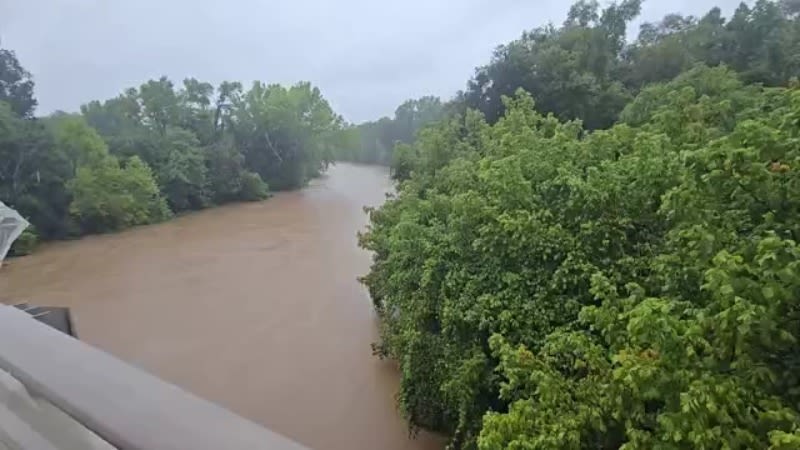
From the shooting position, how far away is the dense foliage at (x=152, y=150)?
12.8 metres

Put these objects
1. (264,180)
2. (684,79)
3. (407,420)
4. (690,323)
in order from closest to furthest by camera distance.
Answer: (690,323) < (407,420) < (684,79) < (264,180)

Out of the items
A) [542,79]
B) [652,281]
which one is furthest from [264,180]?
[652,281]

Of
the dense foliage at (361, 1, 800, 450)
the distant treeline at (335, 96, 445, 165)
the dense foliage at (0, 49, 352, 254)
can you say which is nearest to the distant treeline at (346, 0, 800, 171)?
the dense foliage at (361, 1, 800, 450)

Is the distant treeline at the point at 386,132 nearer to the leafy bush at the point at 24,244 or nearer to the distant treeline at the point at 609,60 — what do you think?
the distant treeline at the point at 609,60

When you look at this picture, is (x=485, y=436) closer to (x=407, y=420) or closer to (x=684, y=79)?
(x=407, y=420)

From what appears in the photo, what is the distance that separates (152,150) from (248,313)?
10.7 metres

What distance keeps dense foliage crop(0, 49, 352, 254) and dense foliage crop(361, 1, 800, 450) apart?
32.1 feet

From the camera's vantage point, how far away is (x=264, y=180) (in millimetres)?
19875

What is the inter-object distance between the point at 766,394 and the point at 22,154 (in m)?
14.5

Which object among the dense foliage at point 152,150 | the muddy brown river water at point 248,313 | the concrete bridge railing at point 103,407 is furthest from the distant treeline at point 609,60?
the concrete bridge railing at point 103,407

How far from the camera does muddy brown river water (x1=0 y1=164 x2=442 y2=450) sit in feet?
15.6

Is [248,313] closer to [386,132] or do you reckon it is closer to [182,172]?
[182,172]

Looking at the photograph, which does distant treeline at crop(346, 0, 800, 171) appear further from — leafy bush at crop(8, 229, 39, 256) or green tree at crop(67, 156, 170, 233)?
leafy bush at crop(8, 229, 39, 256)

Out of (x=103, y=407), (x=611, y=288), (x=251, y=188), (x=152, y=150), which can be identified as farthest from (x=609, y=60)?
(x=103, y=407)
